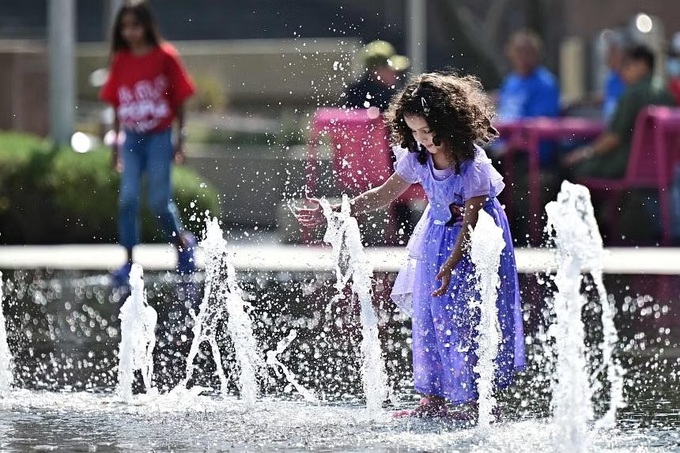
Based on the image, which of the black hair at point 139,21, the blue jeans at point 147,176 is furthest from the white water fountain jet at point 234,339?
the black hair at point 139,21

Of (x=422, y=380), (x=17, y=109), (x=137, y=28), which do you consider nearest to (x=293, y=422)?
(x=422, y=380)

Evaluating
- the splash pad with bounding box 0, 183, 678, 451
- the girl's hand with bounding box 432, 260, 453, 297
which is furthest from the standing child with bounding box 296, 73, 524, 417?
the splash pad with bounding box 0, 183, 678, 451

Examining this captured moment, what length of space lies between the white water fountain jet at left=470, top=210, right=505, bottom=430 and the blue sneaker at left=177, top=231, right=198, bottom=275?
467 cm

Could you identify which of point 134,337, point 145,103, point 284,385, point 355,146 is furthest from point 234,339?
point 355,146

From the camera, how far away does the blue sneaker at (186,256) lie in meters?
10.3

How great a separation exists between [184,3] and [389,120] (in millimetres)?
23405

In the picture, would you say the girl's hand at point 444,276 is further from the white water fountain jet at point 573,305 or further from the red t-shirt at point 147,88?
the red t-shirt at point 147,88

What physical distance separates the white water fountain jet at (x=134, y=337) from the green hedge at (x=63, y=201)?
650 cm

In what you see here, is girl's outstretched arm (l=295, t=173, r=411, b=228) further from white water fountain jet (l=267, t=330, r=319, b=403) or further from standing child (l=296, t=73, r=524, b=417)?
white water fountain jet (l=267, t=330, r=319, b=403)

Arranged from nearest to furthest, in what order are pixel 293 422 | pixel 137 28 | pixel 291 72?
pixel 293 422
pixel 137 28
pixel 291 72

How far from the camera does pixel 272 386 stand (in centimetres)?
660

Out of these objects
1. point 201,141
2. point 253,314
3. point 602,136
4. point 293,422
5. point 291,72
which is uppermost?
point 291,72

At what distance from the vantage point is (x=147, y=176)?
1012 cm

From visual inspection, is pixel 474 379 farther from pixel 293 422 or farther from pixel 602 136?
pixel 602 136
